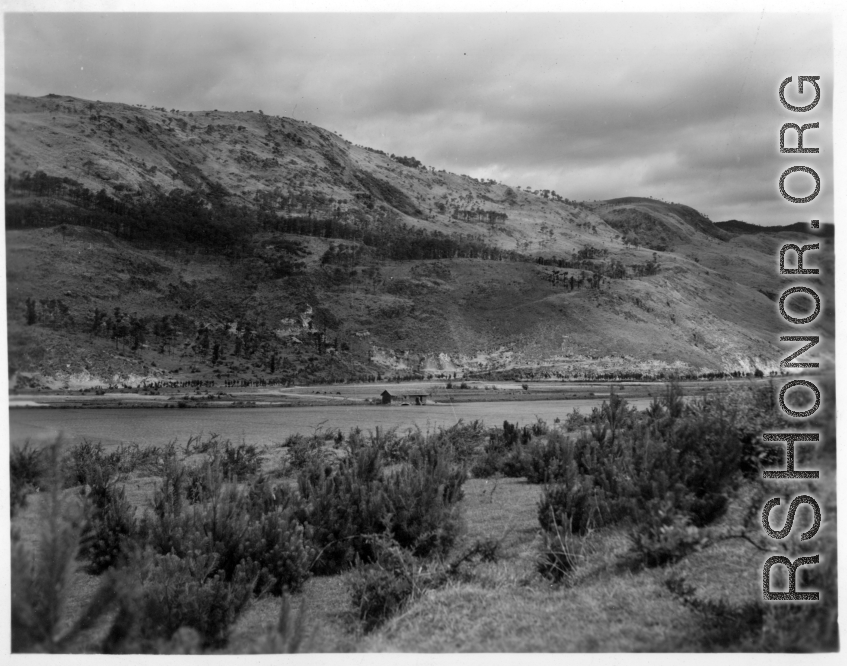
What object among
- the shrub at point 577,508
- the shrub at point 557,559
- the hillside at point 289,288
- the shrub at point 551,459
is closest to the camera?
the shrub at point 557,559

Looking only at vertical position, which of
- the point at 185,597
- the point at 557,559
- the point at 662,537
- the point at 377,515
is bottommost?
the point at 185,597

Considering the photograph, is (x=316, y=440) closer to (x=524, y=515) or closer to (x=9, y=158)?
(x=524, y=515)

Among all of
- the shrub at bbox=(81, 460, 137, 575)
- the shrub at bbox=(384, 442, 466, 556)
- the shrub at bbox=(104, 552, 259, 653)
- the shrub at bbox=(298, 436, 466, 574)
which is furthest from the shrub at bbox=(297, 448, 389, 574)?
the shrub at bbox=(81, 460, 137, 575)

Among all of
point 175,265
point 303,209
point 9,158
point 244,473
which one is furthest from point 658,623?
point 303,209

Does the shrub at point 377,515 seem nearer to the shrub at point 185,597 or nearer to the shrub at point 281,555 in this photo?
the shrub at point 281,555

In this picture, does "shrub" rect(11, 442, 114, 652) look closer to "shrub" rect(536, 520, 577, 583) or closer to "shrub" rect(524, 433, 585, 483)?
"shrub" rect(536, 520, 577, 583)

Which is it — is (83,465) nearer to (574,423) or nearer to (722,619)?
(722,619)

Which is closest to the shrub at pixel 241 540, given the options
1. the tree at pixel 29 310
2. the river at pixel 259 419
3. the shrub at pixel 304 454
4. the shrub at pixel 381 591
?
the shrub at pixel 381 591

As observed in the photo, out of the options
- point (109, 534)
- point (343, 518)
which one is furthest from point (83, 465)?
point (343, 518)
